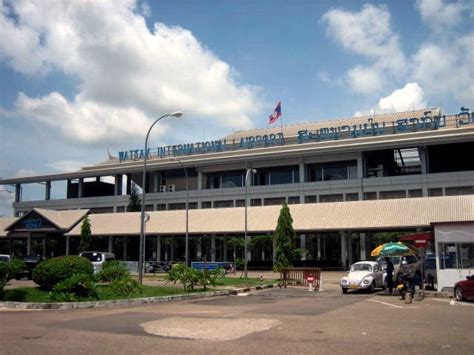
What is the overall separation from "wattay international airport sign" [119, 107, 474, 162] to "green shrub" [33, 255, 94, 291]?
141 feet

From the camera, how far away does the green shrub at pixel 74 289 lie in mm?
19125

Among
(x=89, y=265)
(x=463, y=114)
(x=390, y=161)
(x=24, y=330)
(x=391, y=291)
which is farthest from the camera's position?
(x=390, y=161)

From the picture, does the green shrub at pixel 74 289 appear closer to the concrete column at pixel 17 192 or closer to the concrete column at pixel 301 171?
the concrete column at pixel 301 171

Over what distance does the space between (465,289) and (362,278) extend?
600 cm

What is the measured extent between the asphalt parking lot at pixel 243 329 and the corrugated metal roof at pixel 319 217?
25.7 metres

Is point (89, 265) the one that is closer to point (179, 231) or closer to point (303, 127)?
point (179, 231)

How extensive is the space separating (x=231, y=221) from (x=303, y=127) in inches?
869

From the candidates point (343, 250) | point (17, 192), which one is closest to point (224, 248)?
point (343, 250)

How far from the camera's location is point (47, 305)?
18469 mm

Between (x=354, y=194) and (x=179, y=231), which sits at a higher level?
(x=354, y=194)

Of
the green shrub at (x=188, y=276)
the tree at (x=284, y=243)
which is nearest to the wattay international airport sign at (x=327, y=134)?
the tree at (x=284, y=243)

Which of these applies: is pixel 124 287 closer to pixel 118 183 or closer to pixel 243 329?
pixel 243 329

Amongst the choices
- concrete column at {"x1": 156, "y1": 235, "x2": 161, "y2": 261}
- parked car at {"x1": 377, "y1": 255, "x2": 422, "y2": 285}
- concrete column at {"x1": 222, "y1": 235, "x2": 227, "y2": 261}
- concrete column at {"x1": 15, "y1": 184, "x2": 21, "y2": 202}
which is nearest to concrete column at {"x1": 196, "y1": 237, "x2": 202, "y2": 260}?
concrete column at {"x1": 222, "y1": 235, "x2": 227, "y2": 261}

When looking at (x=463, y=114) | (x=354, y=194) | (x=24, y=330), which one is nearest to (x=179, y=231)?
(x=354, y=194)
